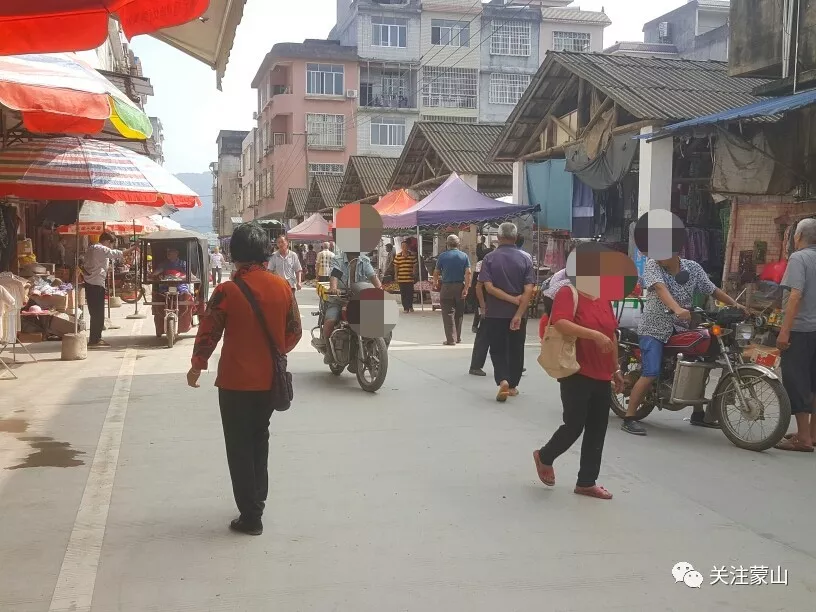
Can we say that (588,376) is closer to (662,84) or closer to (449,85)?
(662,84)

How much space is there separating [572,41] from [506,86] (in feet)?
17.2

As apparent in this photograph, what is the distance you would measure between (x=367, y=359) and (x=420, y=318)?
956 centimetres

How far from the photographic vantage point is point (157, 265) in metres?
14.5

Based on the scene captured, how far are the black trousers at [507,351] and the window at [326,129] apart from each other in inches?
1763

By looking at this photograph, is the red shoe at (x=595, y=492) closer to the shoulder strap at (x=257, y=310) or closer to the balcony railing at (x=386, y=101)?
the shoulder strap at (x=257, y=310)

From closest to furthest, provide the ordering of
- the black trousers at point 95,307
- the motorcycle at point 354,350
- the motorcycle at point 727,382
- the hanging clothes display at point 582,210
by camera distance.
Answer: the motorcycle at point 727,382
the motorcycle at point 354,350
the black trousers at point 95,307
the hanging clothes display at point 582,210

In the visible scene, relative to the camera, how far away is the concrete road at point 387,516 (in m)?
3.74

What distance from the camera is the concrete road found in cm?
374

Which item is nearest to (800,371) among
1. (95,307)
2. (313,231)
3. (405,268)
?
(95,307)

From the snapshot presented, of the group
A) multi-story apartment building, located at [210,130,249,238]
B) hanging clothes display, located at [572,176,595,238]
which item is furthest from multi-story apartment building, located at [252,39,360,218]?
hanging clothes display, located at [572,176,595,238]

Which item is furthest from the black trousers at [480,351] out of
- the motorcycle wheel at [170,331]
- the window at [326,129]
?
the window at [326,129]

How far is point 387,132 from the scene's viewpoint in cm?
5262

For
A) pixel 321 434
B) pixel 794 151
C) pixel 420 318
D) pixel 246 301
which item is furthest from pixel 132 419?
pixel 420 318

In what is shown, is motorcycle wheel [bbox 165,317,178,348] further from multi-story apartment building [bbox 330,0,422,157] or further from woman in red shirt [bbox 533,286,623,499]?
multi-story apartment building [bbox 330,0,422,157]
